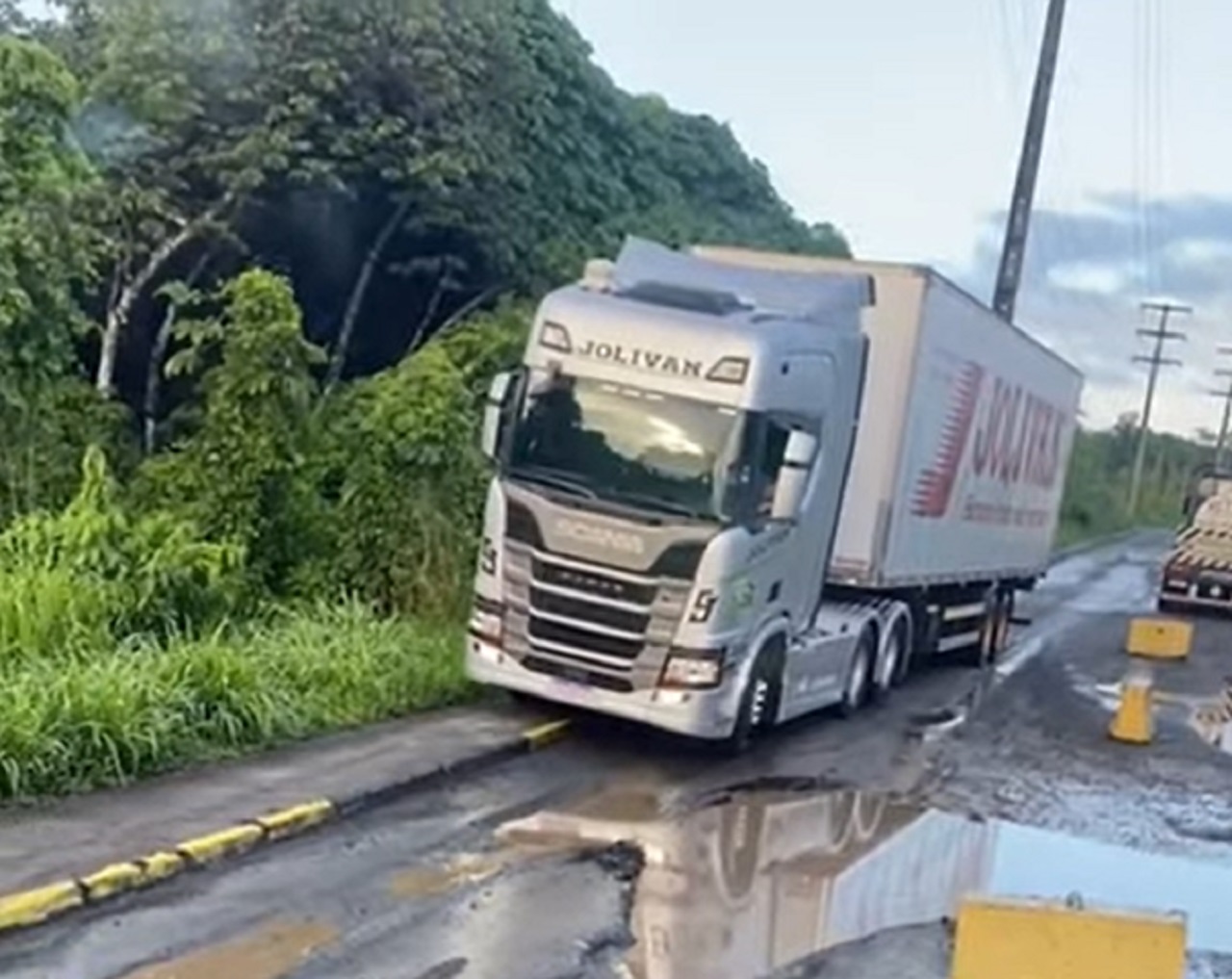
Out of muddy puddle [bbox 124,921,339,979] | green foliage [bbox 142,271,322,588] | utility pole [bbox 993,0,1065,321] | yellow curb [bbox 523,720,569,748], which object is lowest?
yellow curb [bbox 523,720,569,748]

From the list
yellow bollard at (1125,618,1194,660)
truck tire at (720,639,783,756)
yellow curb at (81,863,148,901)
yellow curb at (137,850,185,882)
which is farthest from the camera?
yellow bollard at (1125,618,1194,660)

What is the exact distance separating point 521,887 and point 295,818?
1601 millimetres

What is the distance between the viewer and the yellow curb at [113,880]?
9.31 metres

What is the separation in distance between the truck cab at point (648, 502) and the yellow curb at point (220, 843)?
14.8 feet

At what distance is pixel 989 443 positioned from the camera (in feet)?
73.3

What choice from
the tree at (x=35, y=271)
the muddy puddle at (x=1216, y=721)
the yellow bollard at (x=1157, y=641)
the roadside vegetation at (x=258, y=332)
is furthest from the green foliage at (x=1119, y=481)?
the tree at (x=35, y=271)

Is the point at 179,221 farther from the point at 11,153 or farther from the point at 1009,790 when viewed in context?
the point at 1009,790

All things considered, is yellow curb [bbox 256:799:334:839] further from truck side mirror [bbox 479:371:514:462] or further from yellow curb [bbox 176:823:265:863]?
truck side mirror [bbox 479:371:514:462]

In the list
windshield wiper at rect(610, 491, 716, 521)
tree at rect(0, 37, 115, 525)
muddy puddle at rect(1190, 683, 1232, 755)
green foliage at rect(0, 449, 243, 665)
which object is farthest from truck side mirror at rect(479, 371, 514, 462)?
muddy puddle at rect(1190, 683, 1232, 755)

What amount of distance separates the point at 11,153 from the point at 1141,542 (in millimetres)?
56124

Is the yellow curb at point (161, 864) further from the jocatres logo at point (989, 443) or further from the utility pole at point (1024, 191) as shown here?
the utility pole at point (1024, 191)

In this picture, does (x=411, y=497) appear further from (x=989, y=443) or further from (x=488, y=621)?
(x=989, y=443)

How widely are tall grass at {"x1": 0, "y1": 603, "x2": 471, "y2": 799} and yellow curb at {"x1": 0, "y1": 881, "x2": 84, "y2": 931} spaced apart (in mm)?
1872

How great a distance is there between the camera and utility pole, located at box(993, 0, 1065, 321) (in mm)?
32500
